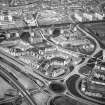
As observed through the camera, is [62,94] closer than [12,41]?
Yes

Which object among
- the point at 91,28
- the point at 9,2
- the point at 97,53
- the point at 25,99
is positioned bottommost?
the point at 25,99

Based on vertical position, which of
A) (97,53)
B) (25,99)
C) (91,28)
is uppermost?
(91,28)

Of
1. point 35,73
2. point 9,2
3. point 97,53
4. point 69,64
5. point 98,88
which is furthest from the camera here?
point 9,2

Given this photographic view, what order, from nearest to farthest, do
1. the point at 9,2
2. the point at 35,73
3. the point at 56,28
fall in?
the point at 35,73, the point at 56,28, the point at 9,2

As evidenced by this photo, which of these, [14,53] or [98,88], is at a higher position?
[14,53]

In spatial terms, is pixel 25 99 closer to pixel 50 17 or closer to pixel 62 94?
pixel 62 94

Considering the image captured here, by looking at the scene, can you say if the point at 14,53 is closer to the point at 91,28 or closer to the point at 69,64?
the point at 69,64

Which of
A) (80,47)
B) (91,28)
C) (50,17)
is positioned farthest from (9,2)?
(80,47)

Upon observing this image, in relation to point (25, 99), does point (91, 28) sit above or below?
above

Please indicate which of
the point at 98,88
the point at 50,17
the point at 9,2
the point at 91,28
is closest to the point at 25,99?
the point at 98,88
